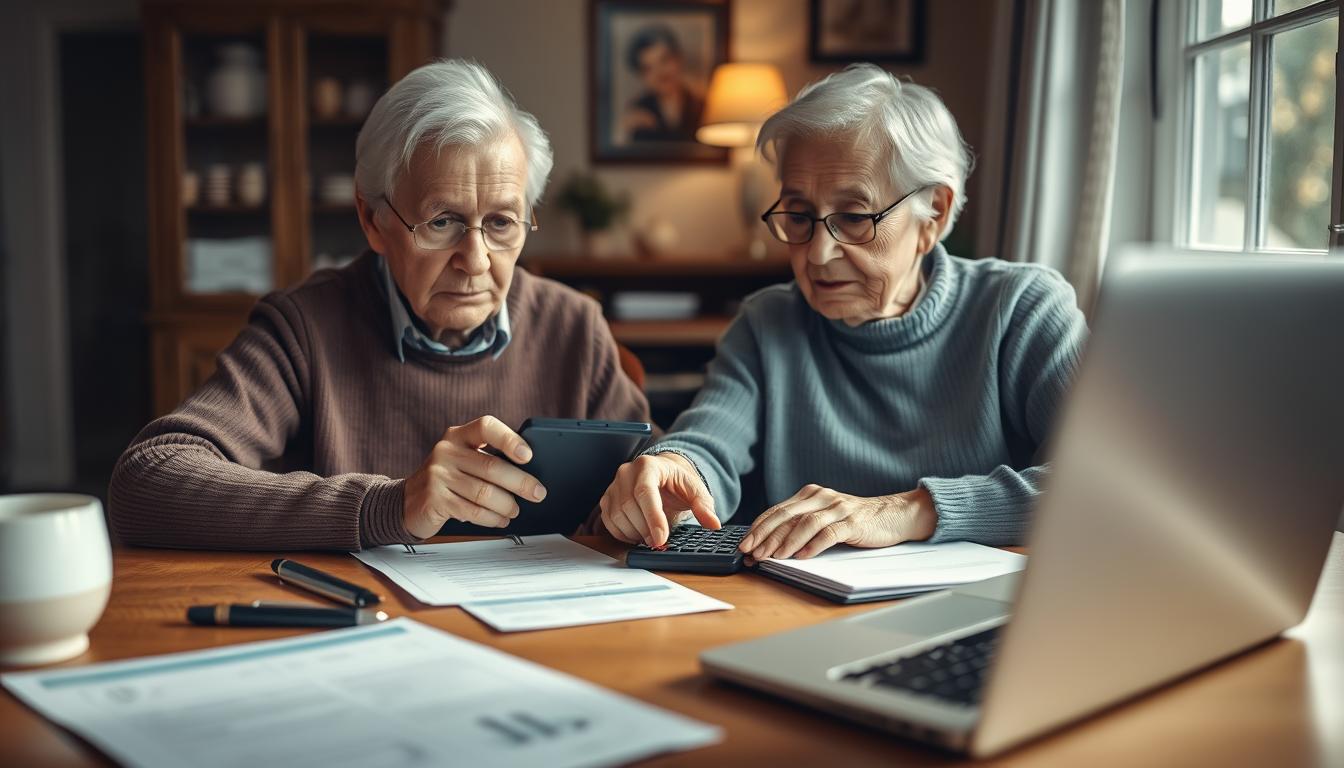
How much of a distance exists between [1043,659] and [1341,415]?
35 cm

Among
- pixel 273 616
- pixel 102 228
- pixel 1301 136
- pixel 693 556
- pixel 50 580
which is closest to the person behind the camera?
pixel 50 580

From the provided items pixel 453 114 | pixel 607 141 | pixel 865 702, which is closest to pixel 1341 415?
pixel 865 702

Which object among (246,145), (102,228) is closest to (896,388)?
(246,145)

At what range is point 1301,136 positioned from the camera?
7.06 feet

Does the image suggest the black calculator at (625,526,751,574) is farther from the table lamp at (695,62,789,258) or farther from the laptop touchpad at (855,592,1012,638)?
the table lamp at (695,62,789,258)

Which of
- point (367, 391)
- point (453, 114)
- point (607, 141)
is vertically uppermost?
point (607, 141)

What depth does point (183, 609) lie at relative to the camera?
915mm

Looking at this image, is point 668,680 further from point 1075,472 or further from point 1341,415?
point 1341,415

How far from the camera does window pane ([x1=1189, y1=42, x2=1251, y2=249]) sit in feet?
7.82

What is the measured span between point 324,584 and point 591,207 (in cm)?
333

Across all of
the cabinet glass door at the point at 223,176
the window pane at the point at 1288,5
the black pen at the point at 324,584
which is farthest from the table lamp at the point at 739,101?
the black pen at the point at 324,584

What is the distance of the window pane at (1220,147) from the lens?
2.38 metres

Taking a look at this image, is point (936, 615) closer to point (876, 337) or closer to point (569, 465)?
point (569, 465)

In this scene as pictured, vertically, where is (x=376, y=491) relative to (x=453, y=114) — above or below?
below
